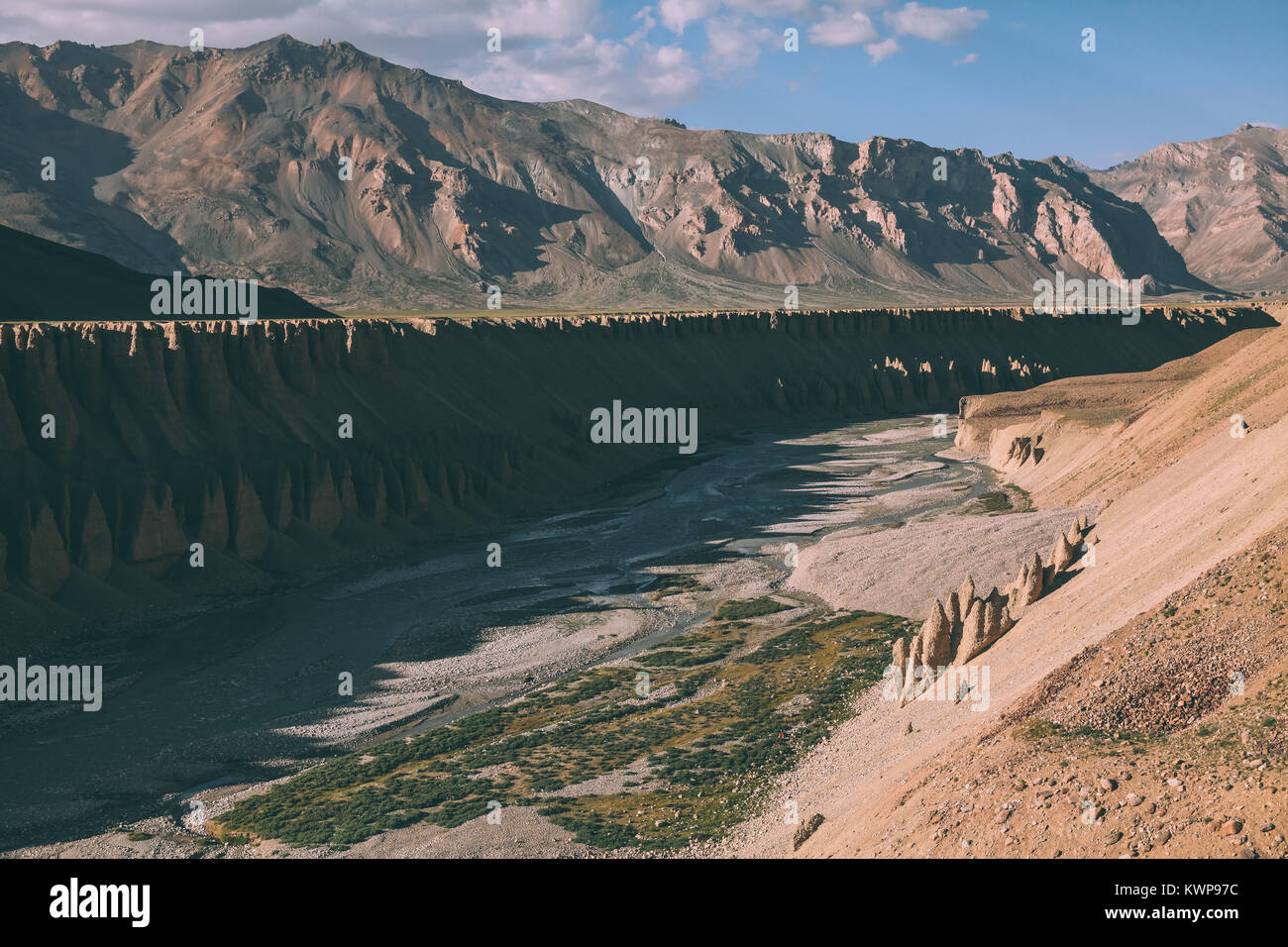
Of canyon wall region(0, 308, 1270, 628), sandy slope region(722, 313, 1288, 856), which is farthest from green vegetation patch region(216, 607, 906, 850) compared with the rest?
canyon wall region(0, 308, 1270, 628)

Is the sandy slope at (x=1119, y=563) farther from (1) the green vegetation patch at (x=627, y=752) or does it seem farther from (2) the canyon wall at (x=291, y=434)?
(2) the canyon wall at (x=291, y=434)

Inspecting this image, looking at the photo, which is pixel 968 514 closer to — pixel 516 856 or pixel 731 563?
pixel 731 563

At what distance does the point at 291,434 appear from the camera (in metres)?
71.5

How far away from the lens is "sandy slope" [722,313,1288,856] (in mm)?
28828

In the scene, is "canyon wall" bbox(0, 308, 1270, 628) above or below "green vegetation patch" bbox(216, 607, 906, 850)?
above

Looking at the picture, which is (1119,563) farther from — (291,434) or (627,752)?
(291,434)

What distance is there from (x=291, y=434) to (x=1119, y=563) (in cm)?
5035

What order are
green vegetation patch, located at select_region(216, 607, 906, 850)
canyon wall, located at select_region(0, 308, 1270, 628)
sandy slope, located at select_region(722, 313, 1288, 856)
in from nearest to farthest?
sandy slope, located at select_region(722, 313, 1288, 856)
green vegetation patch, located at select_region(216, 607, 906, 850)
canyon wall, located at select_region(0, 308, 1270, 628)

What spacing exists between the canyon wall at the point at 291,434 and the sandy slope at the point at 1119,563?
120 feet

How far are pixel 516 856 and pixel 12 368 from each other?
46.1 meters

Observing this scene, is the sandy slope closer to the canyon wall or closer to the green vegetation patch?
the green vegetation patch

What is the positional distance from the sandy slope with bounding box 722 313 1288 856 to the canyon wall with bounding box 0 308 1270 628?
36.6 meters

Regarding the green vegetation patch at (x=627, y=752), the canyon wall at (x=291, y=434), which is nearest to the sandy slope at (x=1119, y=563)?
the green vegetation patch at (x=627, y=752)

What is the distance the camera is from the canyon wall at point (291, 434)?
186ft
